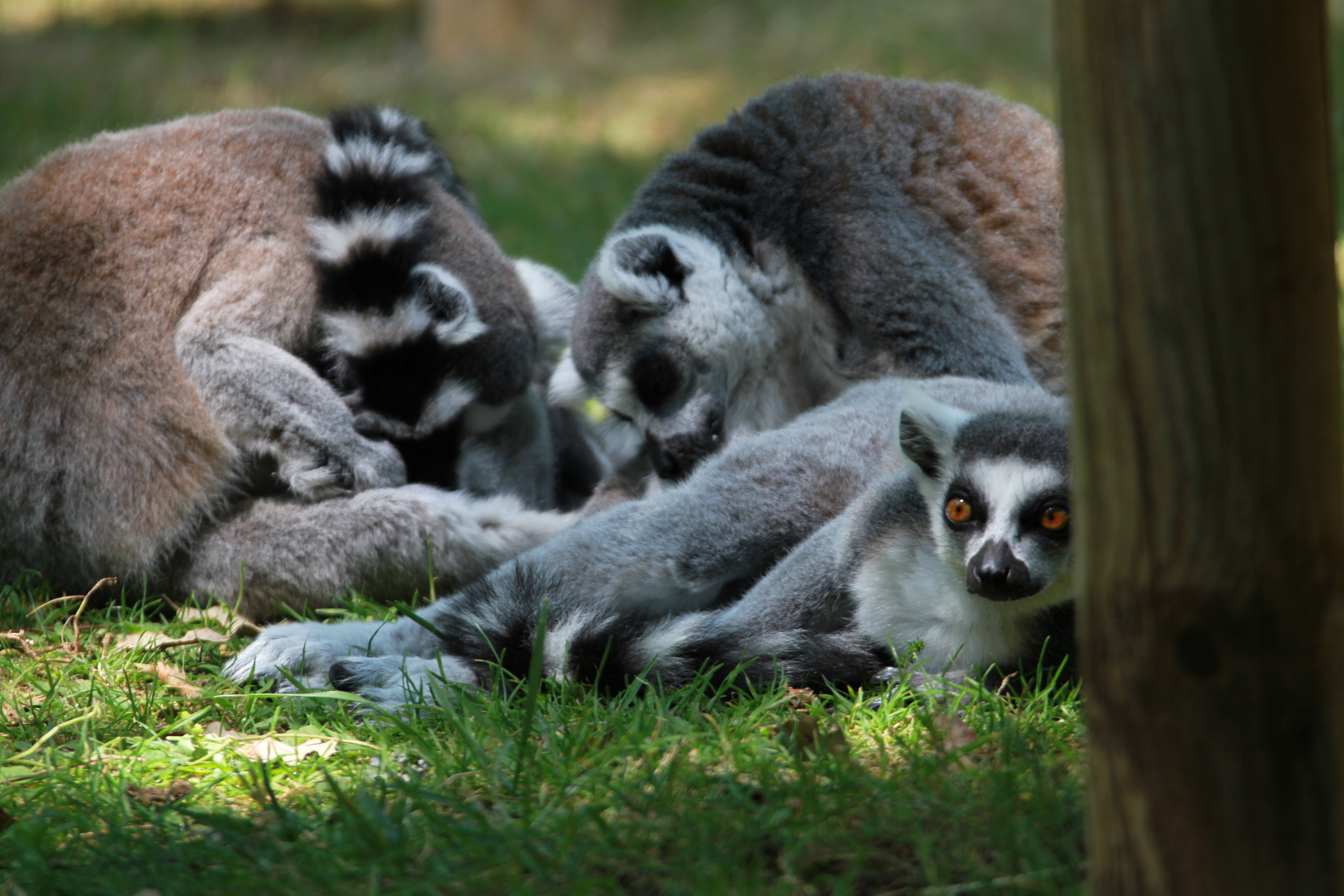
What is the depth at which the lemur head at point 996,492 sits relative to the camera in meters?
2.28

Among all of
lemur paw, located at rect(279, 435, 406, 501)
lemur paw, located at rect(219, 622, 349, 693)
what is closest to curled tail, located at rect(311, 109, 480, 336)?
lemur paw, located at rect(279, 435, 406, 501)

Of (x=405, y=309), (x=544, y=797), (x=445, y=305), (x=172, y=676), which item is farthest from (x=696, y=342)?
(x=544, y=797)

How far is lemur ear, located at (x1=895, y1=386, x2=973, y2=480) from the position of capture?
8.40 feet

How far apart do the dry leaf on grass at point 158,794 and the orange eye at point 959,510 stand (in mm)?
1606

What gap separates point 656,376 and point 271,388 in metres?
1.25

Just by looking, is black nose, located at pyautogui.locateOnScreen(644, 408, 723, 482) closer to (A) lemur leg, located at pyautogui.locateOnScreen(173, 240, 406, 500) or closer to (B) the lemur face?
(A) lemur leg, located at pyautogui.locateOnScreen(173, 240, 406, 500)

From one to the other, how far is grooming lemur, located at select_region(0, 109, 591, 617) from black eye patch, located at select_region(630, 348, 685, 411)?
473 millimetres

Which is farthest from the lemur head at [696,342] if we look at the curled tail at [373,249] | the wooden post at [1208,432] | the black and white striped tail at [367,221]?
the wooden post at [1208,432]

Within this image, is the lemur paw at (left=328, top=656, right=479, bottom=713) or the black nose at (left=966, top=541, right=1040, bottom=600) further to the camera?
the lemur paw at (left=328, top=656, right=479, bottom=713)

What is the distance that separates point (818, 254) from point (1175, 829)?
111 inches

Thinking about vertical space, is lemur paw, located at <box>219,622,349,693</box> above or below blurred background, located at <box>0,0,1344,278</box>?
below

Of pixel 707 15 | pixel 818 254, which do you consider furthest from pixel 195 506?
pixel 707 15

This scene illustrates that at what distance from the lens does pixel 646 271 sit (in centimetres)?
396

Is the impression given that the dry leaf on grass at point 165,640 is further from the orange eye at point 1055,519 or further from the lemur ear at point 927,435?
the orange eye at point 1055,519
